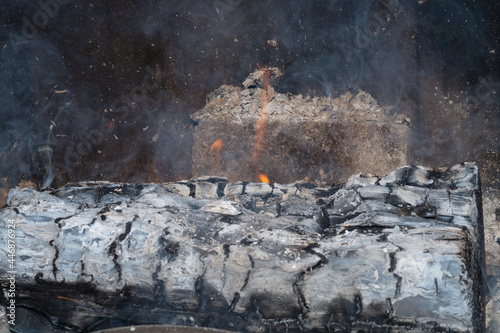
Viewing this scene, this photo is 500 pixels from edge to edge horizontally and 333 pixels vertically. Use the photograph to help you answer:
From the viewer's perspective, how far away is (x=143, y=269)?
163cm

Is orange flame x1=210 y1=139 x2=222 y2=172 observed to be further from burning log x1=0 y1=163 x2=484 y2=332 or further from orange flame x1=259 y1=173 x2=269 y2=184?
burning log x1=0 y1=163 x2=484 y2=332

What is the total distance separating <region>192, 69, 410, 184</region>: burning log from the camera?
2365mm

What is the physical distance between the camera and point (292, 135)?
2475 millimetres

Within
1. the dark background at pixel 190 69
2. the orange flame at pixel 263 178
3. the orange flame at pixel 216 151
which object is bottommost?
the orange flame at pixel 263 178

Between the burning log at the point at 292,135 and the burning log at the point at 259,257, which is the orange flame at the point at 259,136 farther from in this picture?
the burning log at the point at 259,257

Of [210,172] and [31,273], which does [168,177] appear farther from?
[31,273]

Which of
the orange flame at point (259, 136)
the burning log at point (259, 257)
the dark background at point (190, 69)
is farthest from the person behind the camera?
the orange flame at point (259, 136)

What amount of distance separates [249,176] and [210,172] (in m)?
0.28

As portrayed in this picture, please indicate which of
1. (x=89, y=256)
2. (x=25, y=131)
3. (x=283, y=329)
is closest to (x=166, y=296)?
(x=89, y=256)

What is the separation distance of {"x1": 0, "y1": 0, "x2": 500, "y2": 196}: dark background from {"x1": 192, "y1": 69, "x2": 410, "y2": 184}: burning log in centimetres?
8

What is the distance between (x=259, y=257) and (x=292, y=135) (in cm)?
110

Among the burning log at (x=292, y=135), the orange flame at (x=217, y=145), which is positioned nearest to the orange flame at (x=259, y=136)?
the burning log at (x=292, y=135)

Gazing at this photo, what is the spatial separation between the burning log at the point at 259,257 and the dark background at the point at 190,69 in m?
0.71

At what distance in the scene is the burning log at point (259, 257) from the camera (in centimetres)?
146
